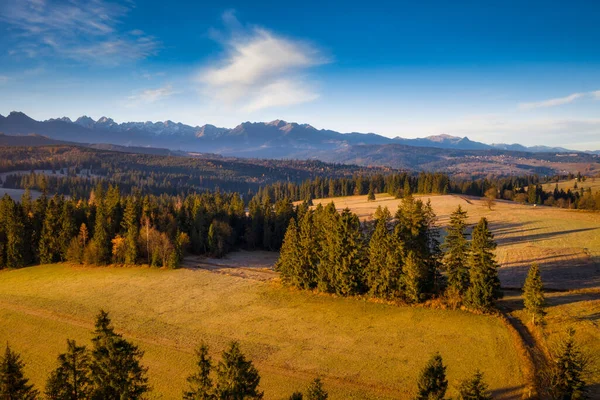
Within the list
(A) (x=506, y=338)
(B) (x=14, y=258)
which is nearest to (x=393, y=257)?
(A) (x=506, y=338)

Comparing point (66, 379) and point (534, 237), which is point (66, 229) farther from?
point (534, 237)

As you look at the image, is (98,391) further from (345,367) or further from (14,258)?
(14,258)

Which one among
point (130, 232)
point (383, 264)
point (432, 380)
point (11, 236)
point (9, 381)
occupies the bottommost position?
point (11, 236)

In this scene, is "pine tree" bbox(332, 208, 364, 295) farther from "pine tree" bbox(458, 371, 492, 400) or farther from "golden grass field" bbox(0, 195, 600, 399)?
"pine tree" bbox(458, 371, 492, 400)

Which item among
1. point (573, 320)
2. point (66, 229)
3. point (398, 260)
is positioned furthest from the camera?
point (66, 229)

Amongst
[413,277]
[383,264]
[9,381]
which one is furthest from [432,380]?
[383,264]
